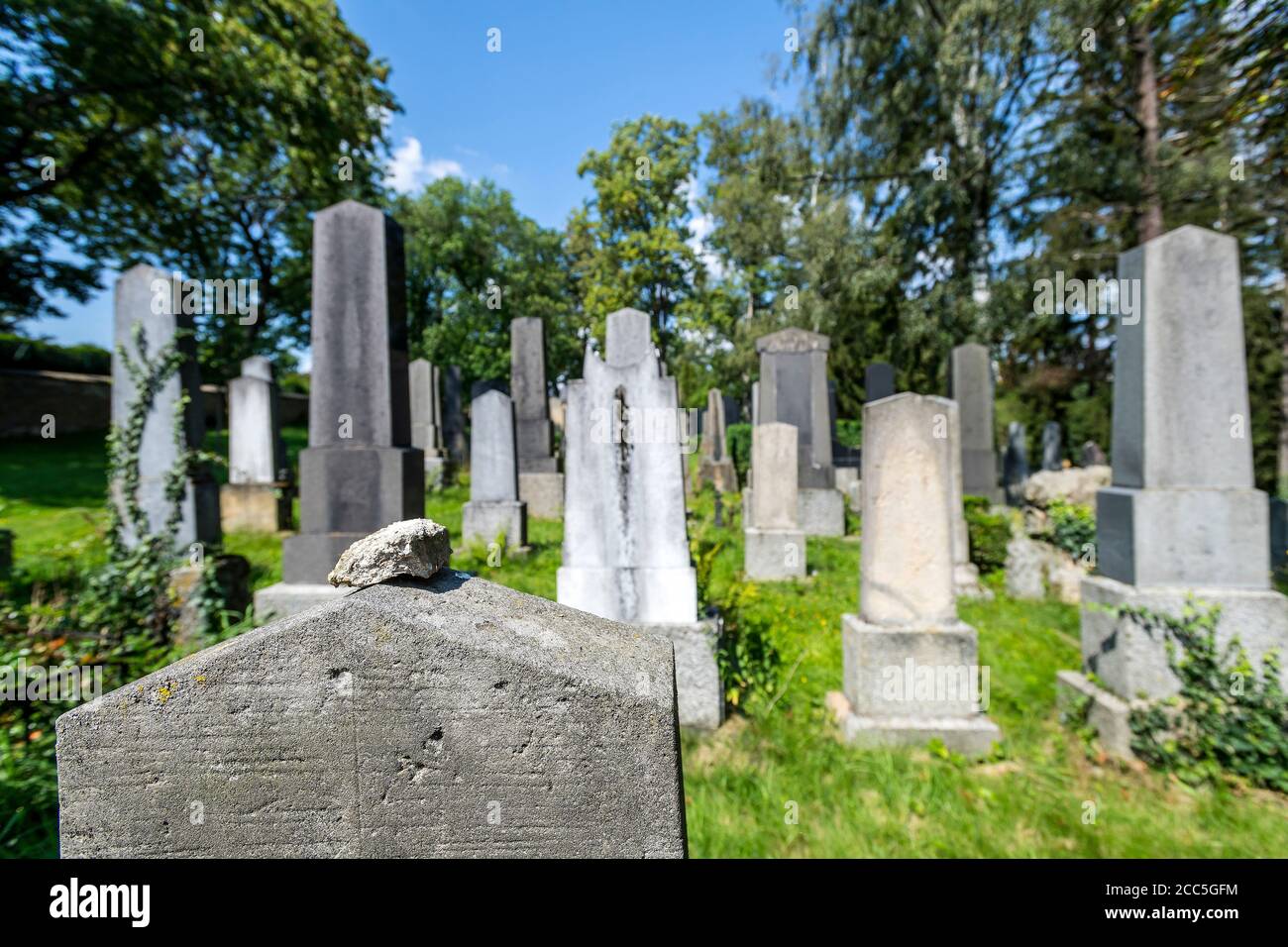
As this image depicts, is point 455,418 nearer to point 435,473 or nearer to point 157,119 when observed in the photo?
point 435,473

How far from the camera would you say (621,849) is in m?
1.16

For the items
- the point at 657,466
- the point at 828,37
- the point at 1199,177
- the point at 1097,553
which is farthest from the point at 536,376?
the point at 1199,177

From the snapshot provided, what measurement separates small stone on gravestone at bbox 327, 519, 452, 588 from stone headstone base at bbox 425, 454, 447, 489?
38.5 ft

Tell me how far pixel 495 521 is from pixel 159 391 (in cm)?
457

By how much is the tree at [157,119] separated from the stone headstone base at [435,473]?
511 cm

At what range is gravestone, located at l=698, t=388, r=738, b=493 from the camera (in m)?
14.3

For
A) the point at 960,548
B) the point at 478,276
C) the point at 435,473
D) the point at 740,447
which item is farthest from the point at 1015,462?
the point at 478,276

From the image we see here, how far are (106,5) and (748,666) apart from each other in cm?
1385

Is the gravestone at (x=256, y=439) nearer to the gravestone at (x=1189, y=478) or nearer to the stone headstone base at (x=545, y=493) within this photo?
the stone headstone base at (x=545, y=493)

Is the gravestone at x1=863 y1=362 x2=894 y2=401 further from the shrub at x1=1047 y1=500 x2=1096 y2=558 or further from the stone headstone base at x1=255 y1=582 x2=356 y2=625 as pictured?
the stone headstone base at x1=255 y1=582 x2=356 y2=625

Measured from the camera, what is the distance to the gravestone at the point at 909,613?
3.64 metres

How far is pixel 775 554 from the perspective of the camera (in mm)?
7613

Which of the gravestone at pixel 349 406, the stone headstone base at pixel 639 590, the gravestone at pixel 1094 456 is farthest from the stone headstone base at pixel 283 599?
the gravestone at pixel 1094 456

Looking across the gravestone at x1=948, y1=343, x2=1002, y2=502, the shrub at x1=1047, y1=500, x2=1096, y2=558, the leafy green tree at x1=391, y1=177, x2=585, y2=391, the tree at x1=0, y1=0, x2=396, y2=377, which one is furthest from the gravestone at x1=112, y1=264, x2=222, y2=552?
the leafy green tree at x1=391, y1=177, x2=585, y2=391
